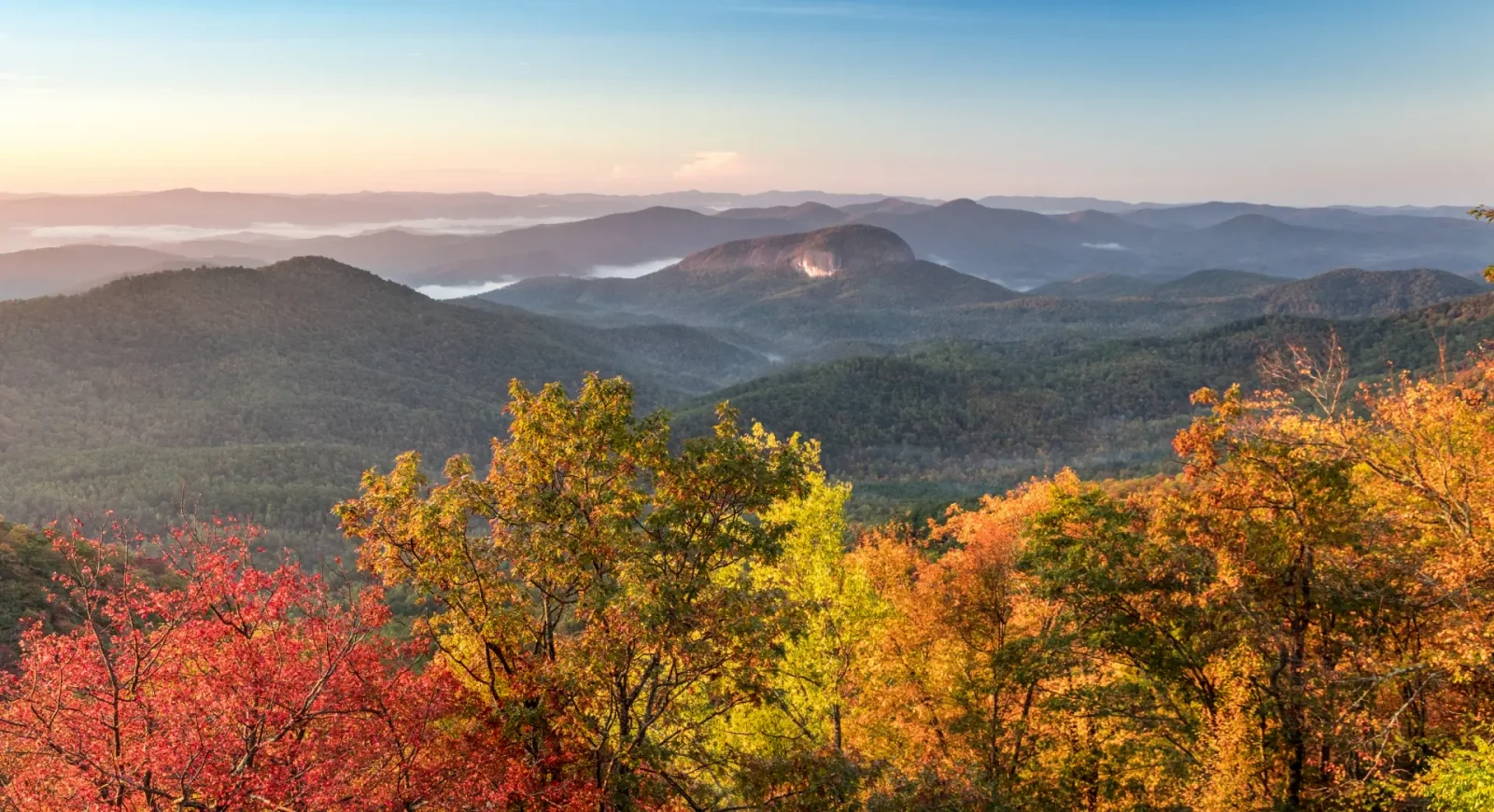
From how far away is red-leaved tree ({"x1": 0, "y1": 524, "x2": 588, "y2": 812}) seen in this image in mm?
12352

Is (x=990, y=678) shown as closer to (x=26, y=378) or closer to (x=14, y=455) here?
(x=14, y=455)

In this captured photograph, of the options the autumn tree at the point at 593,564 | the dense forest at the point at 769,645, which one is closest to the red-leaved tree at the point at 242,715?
the dense forest at the point at 769,645

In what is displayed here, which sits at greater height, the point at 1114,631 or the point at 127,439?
the point at 1114,631

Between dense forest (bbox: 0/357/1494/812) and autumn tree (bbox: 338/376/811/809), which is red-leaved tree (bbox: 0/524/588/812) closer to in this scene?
dense forest (bbox: 0/357/1494/812)

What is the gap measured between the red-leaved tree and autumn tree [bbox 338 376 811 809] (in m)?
1.00

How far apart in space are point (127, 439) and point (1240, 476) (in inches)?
8834

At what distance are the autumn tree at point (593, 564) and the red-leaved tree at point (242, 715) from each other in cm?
100

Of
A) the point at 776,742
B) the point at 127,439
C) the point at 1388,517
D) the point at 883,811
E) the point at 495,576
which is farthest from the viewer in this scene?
the point at 127,439

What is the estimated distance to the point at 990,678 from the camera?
949 inches

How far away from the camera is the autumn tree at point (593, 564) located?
12.9 meters

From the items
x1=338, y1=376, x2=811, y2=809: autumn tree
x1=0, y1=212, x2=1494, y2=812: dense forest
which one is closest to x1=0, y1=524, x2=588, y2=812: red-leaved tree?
x1=0, y1=212, x2=1494, y2=812: dense forest

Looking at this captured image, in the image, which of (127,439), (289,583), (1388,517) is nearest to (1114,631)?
(1388,517)

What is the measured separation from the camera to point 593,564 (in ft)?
46.0

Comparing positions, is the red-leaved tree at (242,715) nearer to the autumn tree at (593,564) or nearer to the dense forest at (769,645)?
the dense forest at (769,645)
